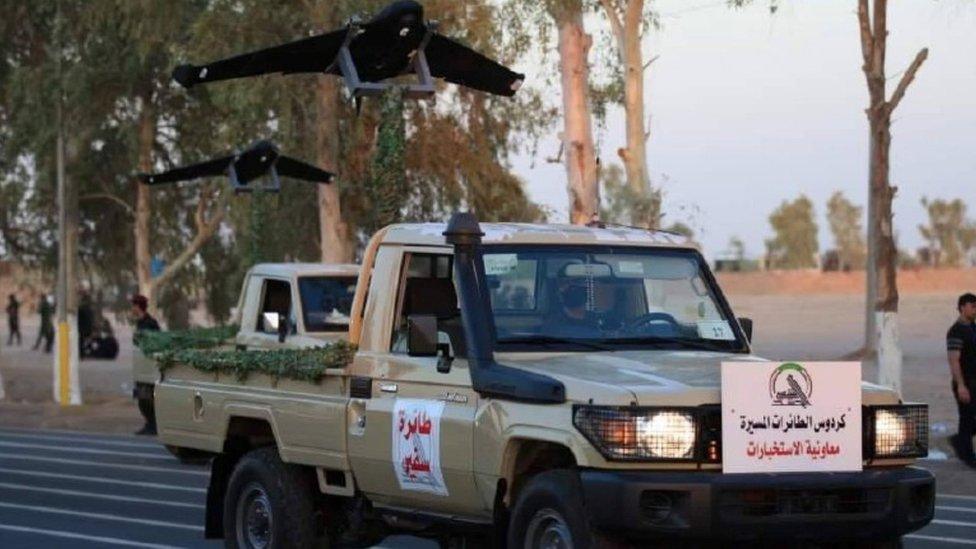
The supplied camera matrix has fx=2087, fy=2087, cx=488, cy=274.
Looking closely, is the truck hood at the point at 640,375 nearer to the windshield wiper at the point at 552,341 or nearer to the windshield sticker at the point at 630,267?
the windshield wiper at the point at 552,341

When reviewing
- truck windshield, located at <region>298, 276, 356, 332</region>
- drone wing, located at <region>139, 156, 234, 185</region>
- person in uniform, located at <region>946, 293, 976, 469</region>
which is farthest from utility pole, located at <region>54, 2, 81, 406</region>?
person in uniform, located at <region>946, 293, 976, 469</region>

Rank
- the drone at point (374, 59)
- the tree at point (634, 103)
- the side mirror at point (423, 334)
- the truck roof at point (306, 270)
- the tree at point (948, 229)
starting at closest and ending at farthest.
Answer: the side mirror at point (423, 334)
the drone at point (374, 59)
the truck roof at point (306, 270)
the tree at point (634, 103)
the tree at point (948, 229)

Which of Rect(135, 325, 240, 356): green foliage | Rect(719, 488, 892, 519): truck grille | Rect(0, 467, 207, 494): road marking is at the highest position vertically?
Rect(135, 325, 240, 356): green foliage

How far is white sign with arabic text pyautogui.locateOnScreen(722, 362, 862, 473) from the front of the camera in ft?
30.7

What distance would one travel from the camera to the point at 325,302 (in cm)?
2155

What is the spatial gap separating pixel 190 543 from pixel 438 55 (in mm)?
6391

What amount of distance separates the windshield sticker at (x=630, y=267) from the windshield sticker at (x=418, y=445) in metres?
1.30

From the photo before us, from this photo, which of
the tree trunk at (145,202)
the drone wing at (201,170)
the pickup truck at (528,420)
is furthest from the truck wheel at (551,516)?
the tree trunk at (145,202)

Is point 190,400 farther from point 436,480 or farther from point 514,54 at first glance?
point 514,54

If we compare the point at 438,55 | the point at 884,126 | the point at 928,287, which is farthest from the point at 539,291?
the point at 928,287

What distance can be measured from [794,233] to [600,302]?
122 metres

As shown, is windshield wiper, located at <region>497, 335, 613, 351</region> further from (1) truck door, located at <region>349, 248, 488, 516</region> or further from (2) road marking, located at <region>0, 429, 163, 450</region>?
(2) road marking, located at <region>0, 429, 163, 450</region>

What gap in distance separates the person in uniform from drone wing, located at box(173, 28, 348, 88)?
655 cm

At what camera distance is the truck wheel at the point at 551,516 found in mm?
9367
